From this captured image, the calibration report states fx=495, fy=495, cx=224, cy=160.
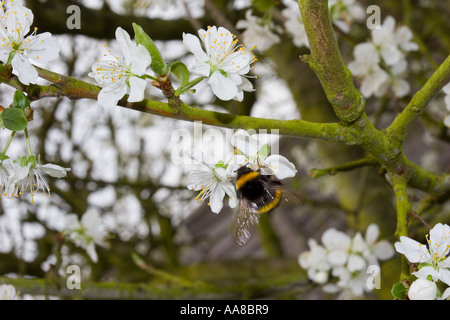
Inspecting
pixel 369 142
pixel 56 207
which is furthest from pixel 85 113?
pixel 369 142

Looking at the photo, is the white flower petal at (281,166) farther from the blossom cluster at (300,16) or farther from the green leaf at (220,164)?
the blossom cluster at (300,16)

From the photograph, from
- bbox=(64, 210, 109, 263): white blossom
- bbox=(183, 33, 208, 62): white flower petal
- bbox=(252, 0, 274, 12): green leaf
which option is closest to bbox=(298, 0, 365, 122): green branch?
bbox=(183, 33, 208, 62): white flower petal

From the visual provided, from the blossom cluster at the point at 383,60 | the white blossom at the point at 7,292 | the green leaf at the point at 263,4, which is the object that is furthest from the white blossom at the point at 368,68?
the white blossom at the point at 7,292

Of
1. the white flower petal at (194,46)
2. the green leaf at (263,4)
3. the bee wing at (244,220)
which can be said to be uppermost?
the green leaf at (263,4)

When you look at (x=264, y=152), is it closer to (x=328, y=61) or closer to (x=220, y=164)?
(x=220, y=164)

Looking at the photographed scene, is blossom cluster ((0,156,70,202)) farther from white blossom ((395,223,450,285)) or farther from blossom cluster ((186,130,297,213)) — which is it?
white blossom ((395,223,450,285))
